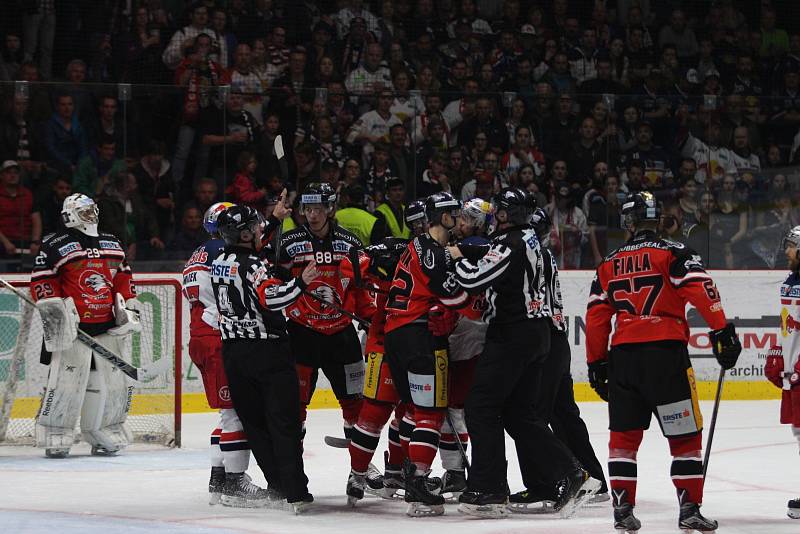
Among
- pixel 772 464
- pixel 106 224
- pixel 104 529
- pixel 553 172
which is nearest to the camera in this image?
pixel 104 529

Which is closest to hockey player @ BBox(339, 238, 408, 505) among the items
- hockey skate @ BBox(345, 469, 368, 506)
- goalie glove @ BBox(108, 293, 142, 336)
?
hockey skate @ BBox(345, 469, 368, 506)

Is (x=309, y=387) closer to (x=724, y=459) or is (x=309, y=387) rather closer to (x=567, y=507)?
(x=567, y=507)

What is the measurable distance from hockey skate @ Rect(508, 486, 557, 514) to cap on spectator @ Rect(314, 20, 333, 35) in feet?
25.1

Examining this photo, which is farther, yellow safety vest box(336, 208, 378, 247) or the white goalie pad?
yellow safety vest box(336, 208, 378, 247)

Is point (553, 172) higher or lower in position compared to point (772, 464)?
higher

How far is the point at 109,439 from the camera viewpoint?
8578mm

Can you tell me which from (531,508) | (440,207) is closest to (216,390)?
(440,207)

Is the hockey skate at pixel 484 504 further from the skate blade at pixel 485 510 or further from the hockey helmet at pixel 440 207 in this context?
the hockey helmet at pixel 440 207

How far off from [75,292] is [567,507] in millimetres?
3698

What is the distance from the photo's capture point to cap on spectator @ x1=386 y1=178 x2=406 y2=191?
1121 centimetres

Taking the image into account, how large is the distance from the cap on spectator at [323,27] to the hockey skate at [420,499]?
7.67 metres

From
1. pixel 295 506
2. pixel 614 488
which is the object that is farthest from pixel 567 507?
pixel 295 506

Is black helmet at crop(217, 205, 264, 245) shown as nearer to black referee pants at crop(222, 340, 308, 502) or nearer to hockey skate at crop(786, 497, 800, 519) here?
black referee pants at crop(222, 340, 308, 502)

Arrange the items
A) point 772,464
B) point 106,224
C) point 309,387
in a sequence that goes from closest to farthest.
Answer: point 309,387 → point 772,464 → point 106,224
